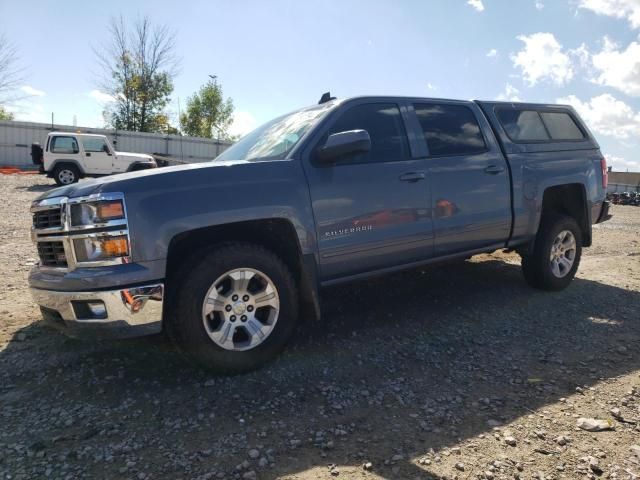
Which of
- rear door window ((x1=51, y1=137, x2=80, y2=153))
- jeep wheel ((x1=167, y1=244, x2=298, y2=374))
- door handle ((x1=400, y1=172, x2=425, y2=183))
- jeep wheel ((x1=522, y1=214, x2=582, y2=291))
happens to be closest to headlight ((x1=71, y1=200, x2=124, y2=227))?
jeep wheel ((x1=167, y1=244, x2=298, y2=374))

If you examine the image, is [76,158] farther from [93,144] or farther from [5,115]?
[5,115]

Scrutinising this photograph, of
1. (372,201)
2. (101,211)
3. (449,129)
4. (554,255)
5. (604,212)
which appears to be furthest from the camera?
(604,212)

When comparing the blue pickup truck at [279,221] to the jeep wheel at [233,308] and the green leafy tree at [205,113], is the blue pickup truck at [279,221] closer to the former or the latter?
the jeep wheel at [233,308]

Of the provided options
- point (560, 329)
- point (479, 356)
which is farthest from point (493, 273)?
point (479, 356)

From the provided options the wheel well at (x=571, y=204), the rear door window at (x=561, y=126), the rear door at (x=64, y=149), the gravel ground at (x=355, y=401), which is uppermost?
the rear door at (x=64, y=149)

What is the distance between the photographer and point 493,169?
4.48 m

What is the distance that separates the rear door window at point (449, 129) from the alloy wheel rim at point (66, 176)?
51.5 ft

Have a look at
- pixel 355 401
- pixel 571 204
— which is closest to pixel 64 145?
pixel 571 204

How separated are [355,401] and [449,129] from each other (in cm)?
267

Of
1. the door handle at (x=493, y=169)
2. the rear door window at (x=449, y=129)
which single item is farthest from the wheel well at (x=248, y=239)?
the door handle at (x=493, y=169)

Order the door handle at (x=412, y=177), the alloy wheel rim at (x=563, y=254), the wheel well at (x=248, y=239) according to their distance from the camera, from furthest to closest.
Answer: the alloy wheel rim at (x=563, y=254) < the door handle at (x=412, y=177) < the wheel well at (x=248, y=239)

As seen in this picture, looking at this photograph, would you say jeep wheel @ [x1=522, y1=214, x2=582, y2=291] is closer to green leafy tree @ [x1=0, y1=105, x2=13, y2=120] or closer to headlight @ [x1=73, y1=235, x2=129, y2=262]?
headlight @ [x1=73, y1=235, x2=129, y2=262]

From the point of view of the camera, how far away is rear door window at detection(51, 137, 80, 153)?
16328 millimetres

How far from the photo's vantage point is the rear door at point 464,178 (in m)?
4.11
